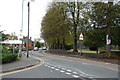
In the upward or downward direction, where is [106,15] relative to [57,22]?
downward

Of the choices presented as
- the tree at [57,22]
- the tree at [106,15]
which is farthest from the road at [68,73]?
the tree at [57,22]

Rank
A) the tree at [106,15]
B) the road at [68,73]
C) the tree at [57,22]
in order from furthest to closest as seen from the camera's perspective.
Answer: the tree at [57,22] → the tree at [106,15] → the road at [68,73]

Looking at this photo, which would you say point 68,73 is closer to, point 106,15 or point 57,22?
point 106,15

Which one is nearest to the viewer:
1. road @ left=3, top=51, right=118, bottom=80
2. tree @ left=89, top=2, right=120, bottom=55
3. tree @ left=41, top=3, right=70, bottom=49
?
road @ left=3, top=51, right=118, bottom=80

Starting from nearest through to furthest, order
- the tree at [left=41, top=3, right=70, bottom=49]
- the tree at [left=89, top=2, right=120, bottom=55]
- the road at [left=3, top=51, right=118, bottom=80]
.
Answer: the road at [left=3, top=51, right=118, bottom=80] → the tree at [left=89, top=2, right=120, bottom=55] → the tree at [left=41, top=3, right=70, bottom=49]

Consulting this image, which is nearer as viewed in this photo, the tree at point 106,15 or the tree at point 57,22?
the tree at point 106,15

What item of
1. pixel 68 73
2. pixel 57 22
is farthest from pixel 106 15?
pixel 68 73

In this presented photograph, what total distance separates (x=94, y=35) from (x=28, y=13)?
10274mm

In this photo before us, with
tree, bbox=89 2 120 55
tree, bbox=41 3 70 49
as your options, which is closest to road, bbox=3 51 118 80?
tree, bbox=89 2 120 55

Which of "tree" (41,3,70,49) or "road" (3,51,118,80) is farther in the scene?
"tree" (41,3,70,49)

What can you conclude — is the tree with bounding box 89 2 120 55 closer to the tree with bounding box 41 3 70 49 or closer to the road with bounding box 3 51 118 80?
the tree with bounding box 41 3 70 49

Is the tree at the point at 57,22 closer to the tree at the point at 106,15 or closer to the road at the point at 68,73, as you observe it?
the tree at the point at 106,15

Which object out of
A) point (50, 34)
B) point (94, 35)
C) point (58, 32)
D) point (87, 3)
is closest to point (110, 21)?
point (94, 35)

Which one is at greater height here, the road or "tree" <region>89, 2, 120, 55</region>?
"tree" <region>89, 2, 120, 55</region>
